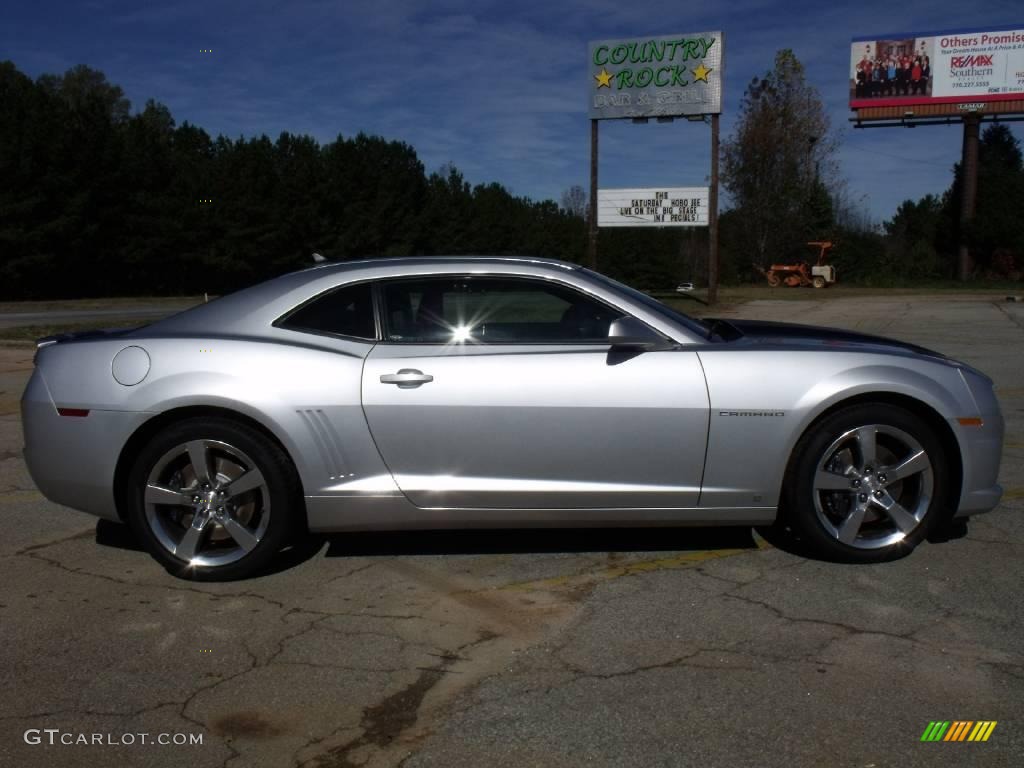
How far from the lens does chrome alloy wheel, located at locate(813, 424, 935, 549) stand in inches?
178

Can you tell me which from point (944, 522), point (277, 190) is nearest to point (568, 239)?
point (277, 190)

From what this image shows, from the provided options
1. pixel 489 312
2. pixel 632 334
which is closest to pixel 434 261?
pixel 489 312

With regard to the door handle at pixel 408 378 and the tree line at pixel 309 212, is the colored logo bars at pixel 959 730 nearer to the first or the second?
the door handle at pixel 408 378

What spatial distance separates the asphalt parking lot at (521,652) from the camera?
304 centimetres

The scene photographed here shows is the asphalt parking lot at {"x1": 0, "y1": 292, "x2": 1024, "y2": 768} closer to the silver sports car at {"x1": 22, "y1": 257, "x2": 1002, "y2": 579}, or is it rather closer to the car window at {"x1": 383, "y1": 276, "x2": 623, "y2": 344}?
the silver sports car at {"x1": 22, "y1": 257, "x2": 1002, "y2": 579}

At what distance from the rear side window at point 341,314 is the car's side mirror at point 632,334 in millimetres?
1126

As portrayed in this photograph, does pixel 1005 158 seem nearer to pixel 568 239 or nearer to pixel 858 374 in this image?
pixel 568 239

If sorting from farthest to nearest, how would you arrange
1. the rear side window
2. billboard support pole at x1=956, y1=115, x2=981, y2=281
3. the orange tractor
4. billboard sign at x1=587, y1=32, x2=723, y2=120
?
billboard support pole at x1=956, y1=115, x2=981, y2=281
the orange tractor
billboard sign at x1=587, y1=32, x2=723, y2=120
the rear side window

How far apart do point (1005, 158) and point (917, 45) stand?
137 ft

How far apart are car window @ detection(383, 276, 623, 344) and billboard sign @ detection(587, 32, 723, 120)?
80.6 ft

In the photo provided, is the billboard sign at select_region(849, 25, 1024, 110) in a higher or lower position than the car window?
higher

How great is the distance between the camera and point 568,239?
66.8 m

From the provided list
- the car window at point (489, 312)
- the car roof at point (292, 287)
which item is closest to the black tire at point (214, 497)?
the car roof at point (292, 287)

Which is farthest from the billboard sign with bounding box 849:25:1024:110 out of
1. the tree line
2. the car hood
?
the car hood
